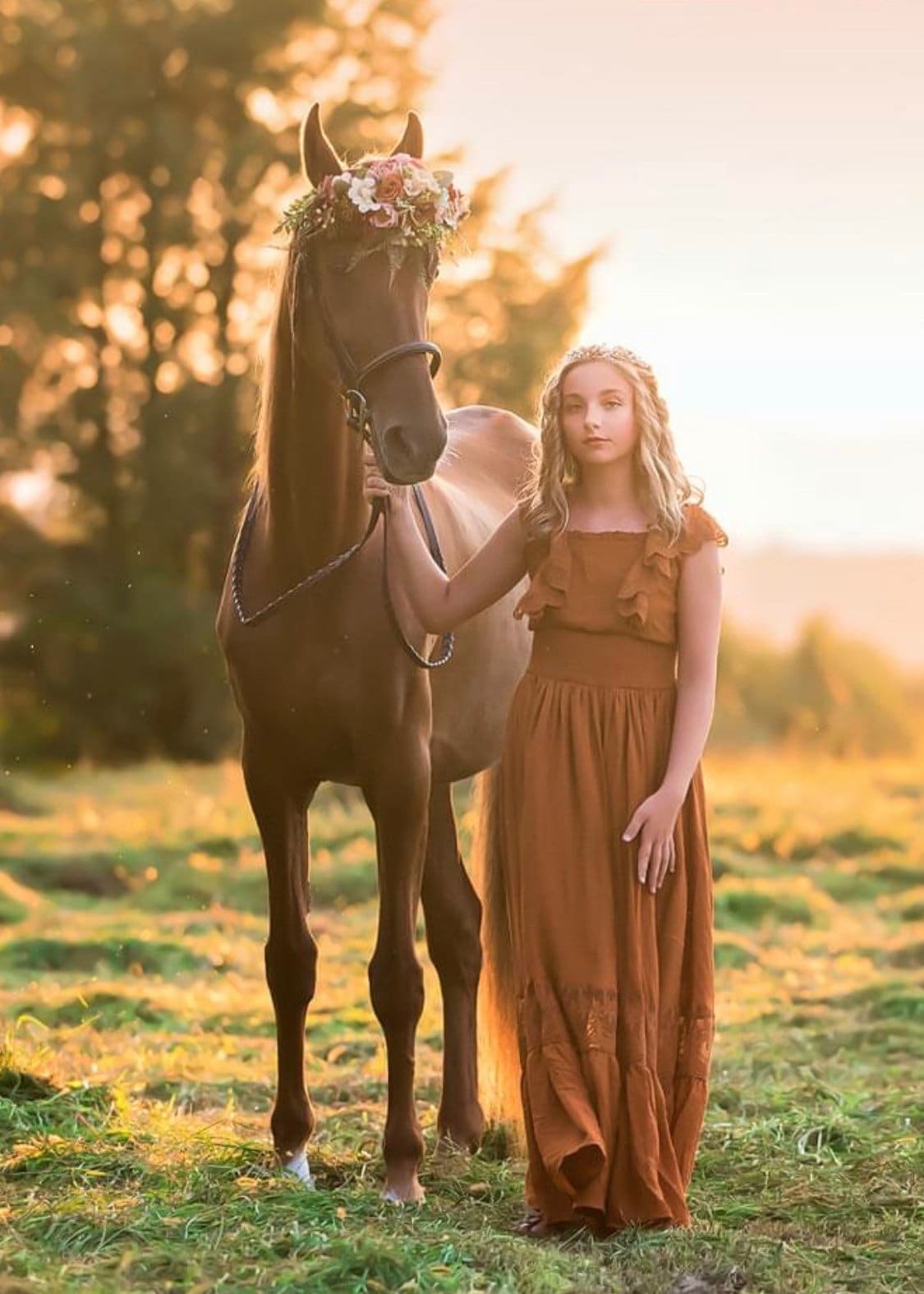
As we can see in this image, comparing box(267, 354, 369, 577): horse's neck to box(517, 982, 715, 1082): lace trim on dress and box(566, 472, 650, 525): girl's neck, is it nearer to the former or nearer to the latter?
box(566, 472, 650, 525): girl's neck

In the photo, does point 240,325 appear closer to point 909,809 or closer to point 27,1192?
point 909,809

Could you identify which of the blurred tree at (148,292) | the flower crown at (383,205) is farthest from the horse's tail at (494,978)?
the blurred tree at (148,292)

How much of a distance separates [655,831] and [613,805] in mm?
137

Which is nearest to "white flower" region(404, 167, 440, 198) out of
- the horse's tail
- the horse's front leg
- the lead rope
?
the lead rope

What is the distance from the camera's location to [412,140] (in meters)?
4.38

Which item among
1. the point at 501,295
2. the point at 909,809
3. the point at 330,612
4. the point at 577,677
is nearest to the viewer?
the point at 577,677

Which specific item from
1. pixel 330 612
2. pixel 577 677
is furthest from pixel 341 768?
pixel 577 677

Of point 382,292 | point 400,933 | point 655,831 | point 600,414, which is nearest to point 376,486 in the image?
point 382,292

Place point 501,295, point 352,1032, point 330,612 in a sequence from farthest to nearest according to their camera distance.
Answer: point 501,295 → point 352,1032 → point 330,612

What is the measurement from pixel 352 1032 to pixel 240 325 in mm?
12130

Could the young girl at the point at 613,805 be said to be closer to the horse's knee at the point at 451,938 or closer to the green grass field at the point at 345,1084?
the green grass field at the point at 345,1084

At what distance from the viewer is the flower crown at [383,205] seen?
3973mm

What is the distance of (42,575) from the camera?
1752 cm

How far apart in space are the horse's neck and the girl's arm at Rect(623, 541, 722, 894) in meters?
0.92
